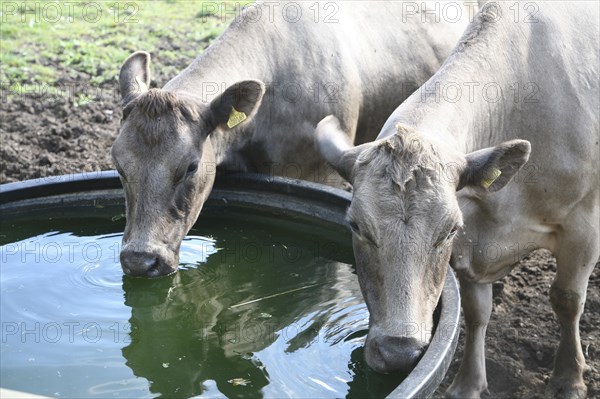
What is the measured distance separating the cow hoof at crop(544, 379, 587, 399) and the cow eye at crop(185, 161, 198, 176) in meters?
2.42

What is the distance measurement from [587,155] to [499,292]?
1.60 m

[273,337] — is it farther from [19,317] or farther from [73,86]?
[73,86]

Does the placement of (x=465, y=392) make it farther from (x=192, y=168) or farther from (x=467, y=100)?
(x=192, y=168)

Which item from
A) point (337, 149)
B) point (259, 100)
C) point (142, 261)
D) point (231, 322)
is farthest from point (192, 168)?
point (337, 149)

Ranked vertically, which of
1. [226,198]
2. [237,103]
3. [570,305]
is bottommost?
[570,305]

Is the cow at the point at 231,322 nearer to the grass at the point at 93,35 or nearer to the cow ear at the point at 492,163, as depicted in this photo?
the cow ear at the point at 492,163

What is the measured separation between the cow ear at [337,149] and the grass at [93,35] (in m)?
5.37

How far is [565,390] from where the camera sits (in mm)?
5512

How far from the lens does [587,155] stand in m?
5.09

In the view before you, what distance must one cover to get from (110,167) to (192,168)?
2600 mm

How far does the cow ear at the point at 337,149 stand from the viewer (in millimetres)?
4465

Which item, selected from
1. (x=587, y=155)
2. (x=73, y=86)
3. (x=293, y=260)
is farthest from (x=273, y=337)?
(x=73, y=86)

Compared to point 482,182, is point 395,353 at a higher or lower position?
lower

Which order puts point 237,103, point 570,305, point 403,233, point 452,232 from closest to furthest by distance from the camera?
1. point 403,233
2. point 452,232
3. point 570,305
4. point 237,103
